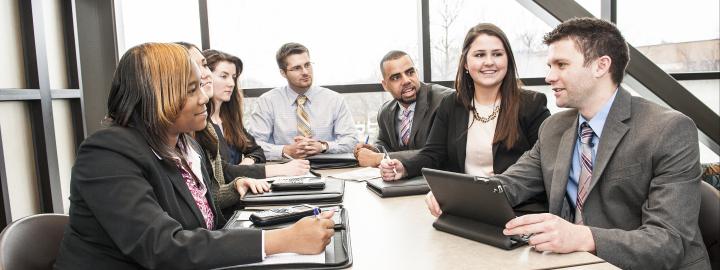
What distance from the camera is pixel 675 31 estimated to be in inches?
169

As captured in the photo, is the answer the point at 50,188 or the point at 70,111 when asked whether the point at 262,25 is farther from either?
the point at 50,188

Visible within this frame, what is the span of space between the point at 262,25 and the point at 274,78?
0.44m

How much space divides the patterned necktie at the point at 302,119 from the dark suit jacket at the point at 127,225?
2.32 m

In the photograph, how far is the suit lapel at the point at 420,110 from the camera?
10.3 ft

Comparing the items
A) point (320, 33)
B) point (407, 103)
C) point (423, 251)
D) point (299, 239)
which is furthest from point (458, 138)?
point (320, 33)

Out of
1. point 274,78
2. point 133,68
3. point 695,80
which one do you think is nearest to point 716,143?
point 695,80

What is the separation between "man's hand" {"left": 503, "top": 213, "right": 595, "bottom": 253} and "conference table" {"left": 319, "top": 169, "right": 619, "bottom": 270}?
0.02 m

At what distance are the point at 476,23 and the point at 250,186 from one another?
292cm

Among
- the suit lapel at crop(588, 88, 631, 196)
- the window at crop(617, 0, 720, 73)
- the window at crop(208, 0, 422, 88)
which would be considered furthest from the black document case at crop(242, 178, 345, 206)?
the window at crop(617, 0, 720, 73)

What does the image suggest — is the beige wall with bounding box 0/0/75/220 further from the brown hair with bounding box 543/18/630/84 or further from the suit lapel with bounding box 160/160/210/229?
the brown hair with bounding box 543/18/630/84

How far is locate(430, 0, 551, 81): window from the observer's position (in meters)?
4.20

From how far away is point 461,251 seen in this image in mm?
1229

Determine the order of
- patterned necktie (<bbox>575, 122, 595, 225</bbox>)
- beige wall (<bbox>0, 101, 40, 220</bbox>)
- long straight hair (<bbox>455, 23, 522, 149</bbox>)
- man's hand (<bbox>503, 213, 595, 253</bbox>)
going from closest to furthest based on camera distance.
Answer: man's hand (<bbox>503, 213, 595, 253</bbox>) → patterned necktie (<bbox>575, 122, 595, 225</bbox>) → beige wall (<bbox>0, 101, 40, 220</bbox>) → long straight hair (<bbox>455, 23, 522, 149</bbox>)

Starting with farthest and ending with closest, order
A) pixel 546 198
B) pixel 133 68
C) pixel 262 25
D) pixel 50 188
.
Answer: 1. pixel 262 25
2. pixel 50 188
3. pixel 546 198
4. pixel 133 68
